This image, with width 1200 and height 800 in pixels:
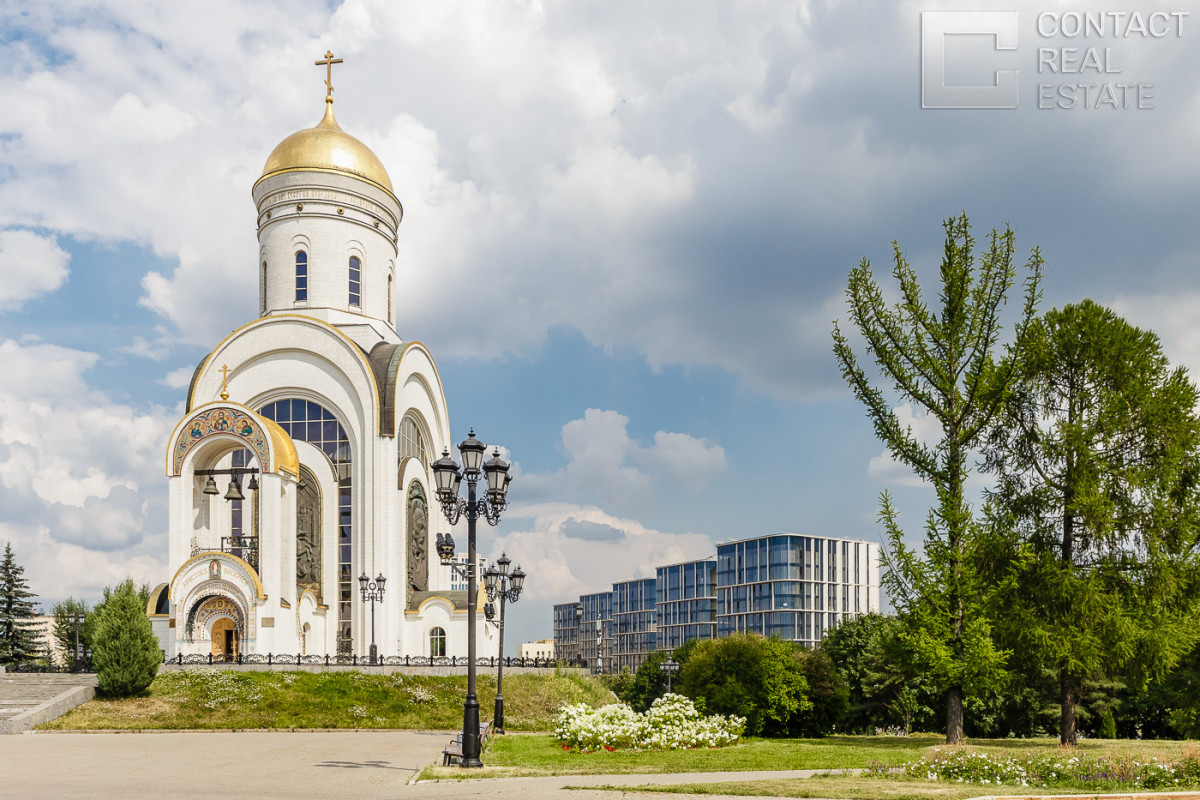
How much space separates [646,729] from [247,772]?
6.71m

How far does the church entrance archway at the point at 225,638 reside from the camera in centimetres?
3166

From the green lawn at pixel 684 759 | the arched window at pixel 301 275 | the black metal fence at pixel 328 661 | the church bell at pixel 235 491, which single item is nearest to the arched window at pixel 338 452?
the black metal fence at pixel 328 661

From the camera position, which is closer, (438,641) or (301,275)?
(438,641)

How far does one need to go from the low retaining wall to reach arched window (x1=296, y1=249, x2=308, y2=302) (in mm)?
19620

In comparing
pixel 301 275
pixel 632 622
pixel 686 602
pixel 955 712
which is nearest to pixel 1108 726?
pixel 955 712

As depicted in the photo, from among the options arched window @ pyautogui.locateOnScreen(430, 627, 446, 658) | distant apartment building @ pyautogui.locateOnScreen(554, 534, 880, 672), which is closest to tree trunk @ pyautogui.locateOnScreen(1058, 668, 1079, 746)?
arched window @ pyautogui.locateOnScreen(430, 627, 446, 658)

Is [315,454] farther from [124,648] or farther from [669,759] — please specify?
[669,759]

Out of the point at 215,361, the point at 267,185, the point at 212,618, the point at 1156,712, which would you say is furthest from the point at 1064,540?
A: the point at 267,185

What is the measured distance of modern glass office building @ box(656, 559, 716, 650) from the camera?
4914 inches

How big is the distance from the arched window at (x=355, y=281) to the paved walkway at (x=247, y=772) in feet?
78.5

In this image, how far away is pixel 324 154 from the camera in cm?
4128

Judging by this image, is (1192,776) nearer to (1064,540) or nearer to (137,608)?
(1064,540)

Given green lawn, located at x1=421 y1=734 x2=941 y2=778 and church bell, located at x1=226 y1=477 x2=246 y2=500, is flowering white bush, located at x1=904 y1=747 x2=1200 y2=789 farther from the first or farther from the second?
church bell, located at x1=226 y1=477 x2=246 y2=500

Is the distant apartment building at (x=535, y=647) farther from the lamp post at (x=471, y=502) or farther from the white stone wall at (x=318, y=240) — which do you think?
the lamp post at (x=471, y=502)
